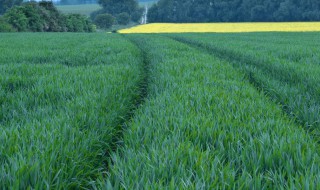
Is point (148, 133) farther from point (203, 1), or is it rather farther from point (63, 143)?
point (203, 1)

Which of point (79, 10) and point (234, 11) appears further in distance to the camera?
point (79, 10)

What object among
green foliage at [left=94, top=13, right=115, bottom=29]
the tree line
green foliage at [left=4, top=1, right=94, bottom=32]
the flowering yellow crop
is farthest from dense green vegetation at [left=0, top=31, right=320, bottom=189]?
green foliage at [left=94, top=13, right=115, bottom=29]

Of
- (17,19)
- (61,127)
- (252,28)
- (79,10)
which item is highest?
(61,127)

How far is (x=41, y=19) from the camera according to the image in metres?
48.2

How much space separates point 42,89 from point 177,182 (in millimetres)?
3193

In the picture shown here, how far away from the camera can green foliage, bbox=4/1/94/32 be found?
42969mm

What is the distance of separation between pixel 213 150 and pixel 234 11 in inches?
2875

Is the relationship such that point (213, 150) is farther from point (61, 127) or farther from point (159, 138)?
point (61, 127)

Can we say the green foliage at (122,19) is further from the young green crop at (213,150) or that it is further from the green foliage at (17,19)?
the young green crop at (213,150)

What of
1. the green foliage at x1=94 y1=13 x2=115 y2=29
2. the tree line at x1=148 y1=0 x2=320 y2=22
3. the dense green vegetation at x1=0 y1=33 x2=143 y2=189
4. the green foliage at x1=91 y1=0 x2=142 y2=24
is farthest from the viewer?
the green foliage at x1=91 y1=0 x2=142 y2=24

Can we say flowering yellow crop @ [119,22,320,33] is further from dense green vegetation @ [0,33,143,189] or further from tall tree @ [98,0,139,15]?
tall tree @ [98,0,139,15]

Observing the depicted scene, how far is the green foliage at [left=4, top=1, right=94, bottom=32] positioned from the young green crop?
44565mm

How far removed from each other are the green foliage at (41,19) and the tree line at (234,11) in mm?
25279

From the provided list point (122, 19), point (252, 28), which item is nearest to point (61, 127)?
point (252, 28)
